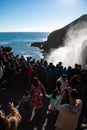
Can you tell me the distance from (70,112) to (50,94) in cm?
845

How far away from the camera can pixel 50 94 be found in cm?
1494

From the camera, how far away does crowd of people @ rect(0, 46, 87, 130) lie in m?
6.64

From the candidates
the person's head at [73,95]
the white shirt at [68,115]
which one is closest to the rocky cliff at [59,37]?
the white shirt at [68,115]

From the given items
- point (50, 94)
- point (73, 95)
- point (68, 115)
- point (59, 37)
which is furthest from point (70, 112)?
point (59, 37)

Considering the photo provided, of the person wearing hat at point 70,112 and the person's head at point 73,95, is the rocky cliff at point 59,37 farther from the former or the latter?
the person's head at point 73,95

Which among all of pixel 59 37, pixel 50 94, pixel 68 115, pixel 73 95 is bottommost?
pixel 59 37

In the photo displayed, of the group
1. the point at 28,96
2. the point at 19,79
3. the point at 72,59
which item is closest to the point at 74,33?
the point at 72,59

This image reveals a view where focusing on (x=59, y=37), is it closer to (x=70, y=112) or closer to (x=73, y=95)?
(x=70, y=112)

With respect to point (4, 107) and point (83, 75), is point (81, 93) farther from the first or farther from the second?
point (4, 107)

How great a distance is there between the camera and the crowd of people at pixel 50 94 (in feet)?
21.8

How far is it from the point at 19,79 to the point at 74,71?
3.38 m

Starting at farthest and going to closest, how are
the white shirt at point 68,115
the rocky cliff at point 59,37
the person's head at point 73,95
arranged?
the rocky cliff at point 59,37
the white shirt at point 68,115
the person's head at point 73,95

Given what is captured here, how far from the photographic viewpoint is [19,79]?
16406mm

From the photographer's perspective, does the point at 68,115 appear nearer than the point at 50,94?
Yes
